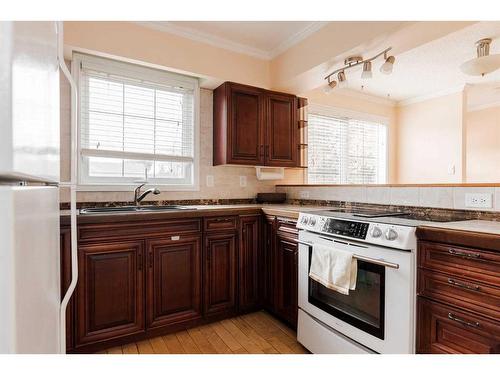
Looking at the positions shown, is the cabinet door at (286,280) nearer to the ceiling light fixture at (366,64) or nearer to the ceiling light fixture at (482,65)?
the ceiling light fixture at (366,64)

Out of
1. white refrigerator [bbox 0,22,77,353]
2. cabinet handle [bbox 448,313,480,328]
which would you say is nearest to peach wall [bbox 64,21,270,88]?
white refrigerator [bbox 0,22,77,353]

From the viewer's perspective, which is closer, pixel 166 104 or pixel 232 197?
pixel 166 104

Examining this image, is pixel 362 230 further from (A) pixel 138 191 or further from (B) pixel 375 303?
(A) pixel 138 191

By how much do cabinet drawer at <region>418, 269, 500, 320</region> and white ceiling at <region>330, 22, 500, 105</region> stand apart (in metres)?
1.66

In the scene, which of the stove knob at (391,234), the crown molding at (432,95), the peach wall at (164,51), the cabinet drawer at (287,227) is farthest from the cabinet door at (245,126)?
the crown molding at (432,95)

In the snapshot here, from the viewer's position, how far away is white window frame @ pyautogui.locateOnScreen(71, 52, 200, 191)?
2.25 meters

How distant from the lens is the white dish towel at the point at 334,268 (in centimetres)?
159

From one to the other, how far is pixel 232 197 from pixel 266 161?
Result: 0.55 metres

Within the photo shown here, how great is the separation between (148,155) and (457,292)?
7.95 ft

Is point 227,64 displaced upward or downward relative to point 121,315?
upward

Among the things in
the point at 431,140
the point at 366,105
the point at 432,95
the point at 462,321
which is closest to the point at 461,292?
the point at 462,321

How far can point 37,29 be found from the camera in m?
0.49
